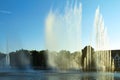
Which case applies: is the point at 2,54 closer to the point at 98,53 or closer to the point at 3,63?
the point at 3,63

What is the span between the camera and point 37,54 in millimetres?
95500

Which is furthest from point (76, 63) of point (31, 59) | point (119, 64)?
point (31, 59)

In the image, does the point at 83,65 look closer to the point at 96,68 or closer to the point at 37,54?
the point at 96,68

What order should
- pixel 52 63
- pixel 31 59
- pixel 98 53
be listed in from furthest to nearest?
pixel 31 59
pixel 52 63
pixel 98 53

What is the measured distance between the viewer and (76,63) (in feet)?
237

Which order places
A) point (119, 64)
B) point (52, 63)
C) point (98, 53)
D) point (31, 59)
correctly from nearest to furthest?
point (98, 53) → point (52, 63) → point (119, 64) → point (31, 59)

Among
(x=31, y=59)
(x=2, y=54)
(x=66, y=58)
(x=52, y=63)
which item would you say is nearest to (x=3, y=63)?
(x=2, y=54)

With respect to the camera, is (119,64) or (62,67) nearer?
(62,67)

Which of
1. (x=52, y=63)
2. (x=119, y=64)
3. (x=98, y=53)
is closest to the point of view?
(x=98, y=53)

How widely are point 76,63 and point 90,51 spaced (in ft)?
14.6

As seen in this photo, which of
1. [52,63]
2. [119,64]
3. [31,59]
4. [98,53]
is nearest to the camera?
[98,53]

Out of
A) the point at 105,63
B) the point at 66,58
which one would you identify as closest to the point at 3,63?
the point at 66,58

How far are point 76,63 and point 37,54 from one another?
988 inches

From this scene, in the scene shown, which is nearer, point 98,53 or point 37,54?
point 98,53
